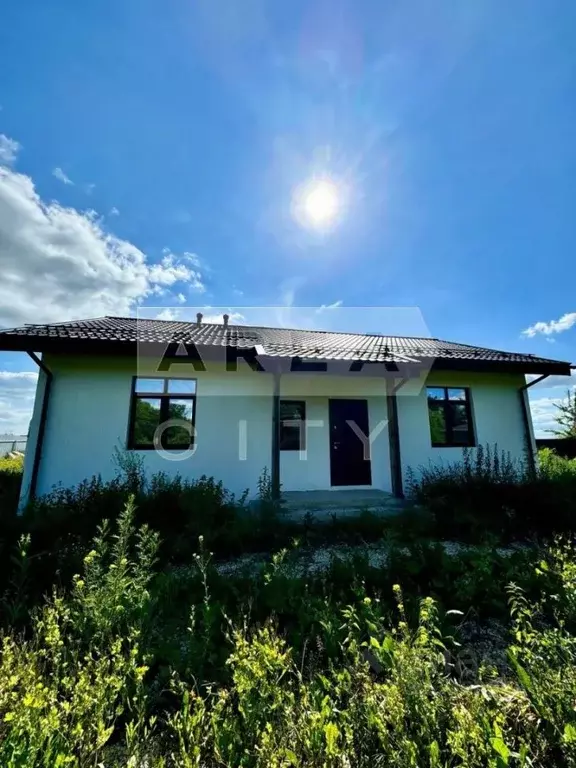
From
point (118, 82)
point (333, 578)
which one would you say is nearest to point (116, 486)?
point (333, 578)

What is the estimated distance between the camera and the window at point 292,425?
7.89 metres

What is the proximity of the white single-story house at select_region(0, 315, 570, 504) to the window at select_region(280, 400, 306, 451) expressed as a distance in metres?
0.02

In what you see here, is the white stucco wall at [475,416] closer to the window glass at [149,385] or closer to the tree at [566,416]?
the window glass at [149,385]

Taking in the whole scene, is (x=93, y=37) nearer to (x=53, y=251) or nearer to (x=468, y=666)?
(x=468, y=666)

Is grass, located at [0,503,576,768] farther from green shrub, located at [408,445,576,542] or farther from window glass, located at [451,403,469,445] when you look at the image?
window glass, located at [451,403,469,445]

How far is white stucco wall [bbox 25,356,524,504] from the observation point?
6383 mm

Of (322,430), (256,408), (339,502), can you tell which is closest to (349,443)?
(322,430)

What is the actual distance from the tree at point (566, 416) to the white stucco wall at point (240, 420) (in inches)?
576

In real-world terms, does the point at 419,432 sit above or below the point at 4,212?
below

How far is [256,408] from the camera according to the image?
723cm

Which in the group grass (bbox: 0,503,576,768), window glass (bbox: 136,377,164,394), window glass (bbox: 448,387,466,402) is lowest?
grass (bbox: 0,503,576,768)

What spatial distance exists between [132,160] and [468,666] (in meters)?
8.47

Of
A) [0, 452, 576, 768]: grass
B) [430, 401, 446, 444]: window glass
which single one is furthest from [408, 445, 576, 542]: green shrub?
[430, 401, 446, 444]: window glass

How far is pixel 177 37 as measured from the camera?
5.15 metres
